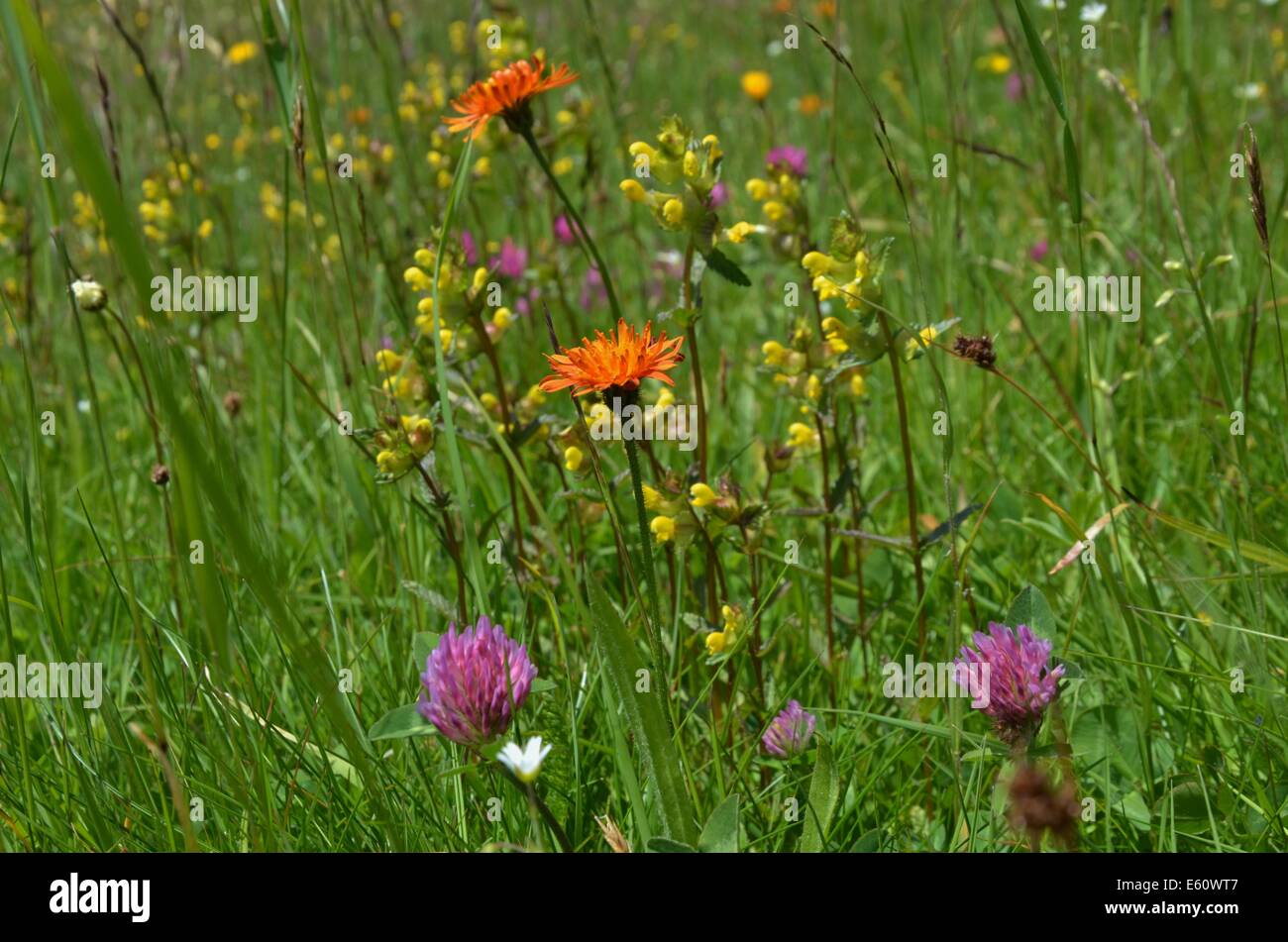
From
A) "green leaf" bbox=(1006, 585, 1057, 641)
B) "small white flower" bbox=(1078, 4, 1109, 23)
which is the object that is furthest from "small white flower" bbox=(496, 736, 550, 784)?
"small white flower" bbox=(1078, 4, 1109, 23)

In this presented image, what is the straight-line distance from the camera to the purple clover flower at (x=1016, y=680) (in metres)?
1.08

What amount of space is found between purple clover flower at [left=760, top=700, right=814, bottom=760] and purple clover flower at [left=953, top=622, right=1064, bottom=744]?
10.6 inches

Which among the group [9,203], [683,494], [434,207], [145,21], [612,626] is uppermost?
[145,21]

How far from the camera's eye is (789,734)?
1.34 metres

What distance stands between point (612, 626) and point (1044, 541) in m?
1.04

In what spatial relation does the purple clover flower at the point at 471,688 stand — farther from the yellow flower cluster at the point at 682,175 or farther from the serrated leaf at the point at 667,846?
the yellow flower cluster at the point at 682,175

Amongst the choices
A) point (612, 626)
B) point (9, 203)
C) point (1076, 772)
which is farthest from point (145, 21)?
point (1076, 772)

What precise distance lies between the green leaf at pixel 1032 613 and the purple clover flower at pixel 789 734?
0.26 m

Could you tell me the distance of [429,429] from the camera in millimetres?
1420

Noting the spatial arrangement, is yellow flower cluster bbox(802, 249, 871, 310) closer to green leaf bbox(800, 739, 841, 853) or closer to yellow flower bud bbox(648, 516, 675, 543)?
yellow flower bud bbox(648, 516, 675, 543)

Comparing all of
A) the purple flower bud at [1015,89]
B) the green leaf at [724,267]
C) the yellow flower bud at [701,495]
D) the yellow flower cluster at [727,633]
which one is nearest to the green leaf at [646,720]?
the yellow flower cluster at [727,633]

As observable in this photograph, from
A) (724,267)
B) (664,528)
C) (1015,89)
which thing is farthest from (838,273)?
(1015,89)

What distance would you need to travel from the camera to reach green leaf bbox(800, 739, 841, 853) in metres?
1.13

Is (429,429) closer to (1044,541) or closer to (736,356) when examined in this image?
(1044,541)
